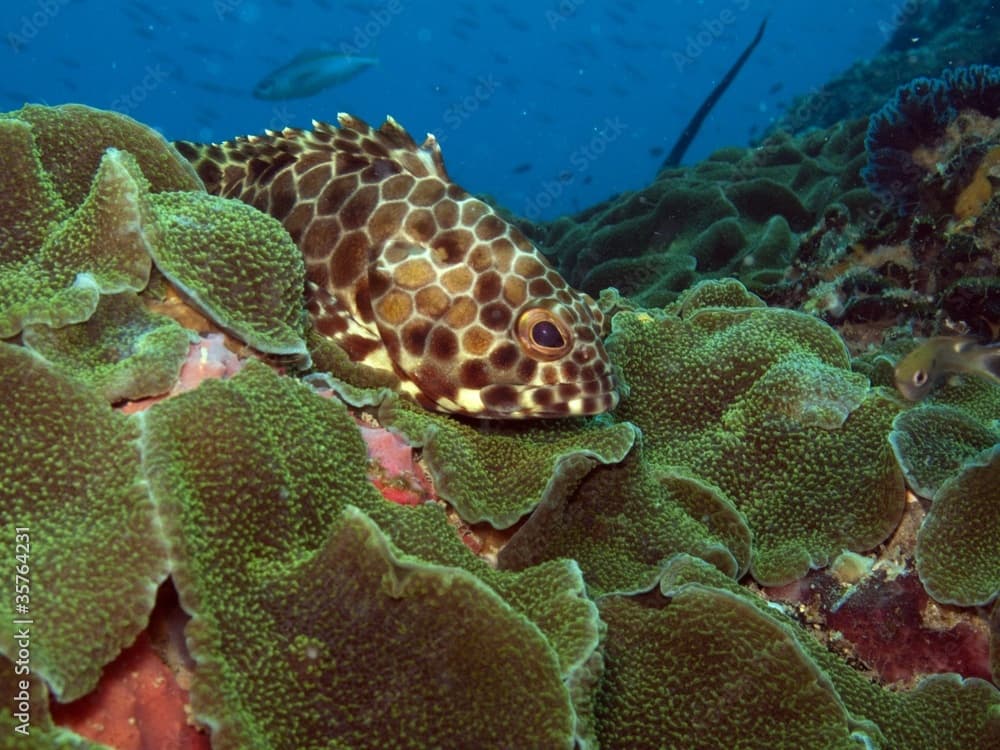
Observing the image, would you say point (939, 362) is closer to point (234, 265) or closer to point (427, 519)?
point (427, 519)

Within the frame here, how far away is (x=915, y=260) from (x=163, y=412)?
6065 millimetres

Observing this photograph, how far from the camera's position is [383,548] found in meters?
2.18

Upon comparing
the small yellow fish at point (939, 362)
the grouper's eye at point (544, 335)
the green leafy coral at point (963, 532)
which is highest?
the small yellow fish at point (939, 362)

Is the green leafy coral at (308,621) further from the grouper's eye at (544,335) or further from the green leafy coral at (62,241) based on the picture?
the grouper's eye at (544,335)

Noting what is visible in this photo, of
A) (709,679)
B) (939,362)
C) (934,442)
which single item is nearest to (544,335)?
(709,679)

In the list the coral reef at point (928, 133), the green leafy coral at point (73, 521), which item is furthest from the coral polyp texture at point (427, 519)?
the coral reef at point (928, 133)

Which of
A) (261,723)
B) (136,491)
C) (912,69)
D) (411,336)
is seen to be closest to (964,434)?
(411,336)

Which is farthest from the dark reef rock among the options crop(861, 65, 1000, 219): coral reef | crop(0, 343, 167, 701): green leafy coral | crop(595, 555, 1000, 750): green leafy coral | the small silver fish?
crop(0, 343, 167, 701): green leafy coral

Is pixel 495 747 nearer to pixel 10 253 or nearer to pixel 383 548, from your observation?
pixel 383 548

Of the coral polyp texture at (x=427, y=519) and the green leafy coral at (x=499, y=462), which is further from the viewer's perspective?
the green leafy coral at (x=499, y=462)

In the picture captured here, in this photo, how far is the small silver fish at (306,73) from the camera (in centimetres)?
2209

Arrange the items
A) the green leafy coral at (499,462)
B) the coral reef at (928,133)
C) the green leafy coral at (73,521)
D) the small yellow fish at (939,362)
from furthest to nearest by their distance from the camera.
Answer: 1. the coral reef at (928,133)
2. the small yellow fish at (939,362)
3. the green leafy coral at (499,462)
4. the green leafy coral at (73,521)

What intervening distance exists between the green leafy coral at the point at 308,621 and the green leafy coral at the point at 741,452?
913mm

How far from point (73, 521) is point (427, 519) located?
115 centimetres
